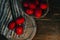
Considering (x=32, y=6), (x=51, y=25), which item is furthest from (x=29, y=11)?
(x=51, y=25)

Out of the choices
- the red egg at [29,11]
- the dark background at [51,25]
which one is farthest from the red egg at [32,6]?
the dark background at [51,25]

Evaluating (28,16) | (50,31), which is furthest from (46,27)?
(28,16)

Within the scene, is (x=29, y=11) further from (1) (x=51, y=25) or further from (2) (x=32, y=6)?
(1) (x=51, y=25)

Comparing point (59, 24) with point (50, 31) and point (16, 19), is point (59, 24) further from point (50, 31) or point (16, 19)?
point (16, 19)

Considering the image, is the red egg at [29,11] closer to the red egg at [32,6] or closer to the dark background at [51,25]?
the red egg at [32,6]

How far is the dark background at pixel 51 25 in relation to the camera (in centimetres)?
111

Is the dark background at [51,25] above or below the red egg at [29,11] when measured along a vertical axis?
below

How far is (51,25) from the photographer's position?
1.14 metres

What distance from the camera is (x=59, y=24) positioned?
3.73ft

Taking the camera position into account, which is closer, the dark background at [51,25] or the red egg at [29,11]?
the red egg at [29,11]

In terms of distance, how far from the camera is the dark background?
1112 mm

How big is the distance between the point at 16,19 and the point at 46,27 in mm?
268

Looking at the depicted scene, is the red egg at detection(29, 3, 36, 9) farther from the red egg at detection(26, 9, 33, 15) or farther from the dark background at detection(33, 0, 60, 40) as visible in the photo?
the dark background at detection(33, 0, 60, 40)

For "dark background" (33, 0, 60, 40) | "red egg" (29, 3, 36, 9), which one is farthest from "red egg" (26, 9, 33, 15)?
"dark background" (33, 0, 60, 40)
